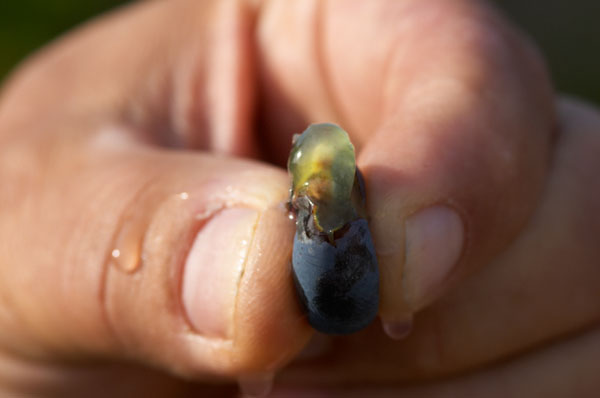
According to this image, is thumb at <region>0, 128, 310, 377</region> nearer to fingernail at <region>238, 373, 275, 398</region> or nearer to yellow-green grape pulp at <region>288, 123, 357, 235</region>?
fingernail at <region>238, 373, 275, 398</region>

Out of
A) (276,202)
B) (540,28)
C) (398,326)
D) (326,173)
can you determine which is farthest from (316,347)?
(540,28)

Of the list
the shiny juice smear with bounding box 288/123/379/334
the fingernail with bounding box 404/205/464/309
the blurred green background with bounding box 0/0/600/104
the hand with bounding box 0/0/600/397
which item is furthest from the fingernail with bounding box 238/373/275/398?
the blurred green background with bounding box 0/0/600/104

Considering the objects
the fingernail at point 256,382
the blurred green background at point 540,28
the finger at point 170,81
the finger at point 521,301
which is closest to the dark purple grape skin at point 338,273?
the fingernail at point 256,382

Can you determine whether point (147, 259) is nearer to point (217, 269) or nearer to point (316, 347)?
point (217, 269)

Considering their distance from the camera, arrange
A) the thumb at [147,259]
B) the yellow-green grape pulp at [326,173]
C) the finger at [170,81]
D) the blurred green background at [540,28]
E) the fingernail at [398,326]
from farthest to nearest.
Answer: the blurred green background at [540,28]
the finger at [170,81]
the fingernail at [398,326]
the thumb at [147,259]
the yellow-green grape pulp at [326,173]

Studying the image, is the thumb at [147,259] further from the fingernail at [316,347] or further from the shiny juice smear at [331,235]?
the fingernail at [316,347]

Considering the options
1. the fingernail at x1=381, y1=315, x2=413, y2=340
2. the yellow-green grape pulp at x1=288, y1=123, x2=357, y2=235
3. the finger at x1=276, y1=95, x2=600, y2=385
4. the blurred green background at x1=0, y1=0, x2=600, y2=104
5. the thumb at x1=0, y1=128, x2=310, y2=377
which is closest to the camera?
the yellow-green grape pulp at x1=288, y1=123, x2=357, y2=235
